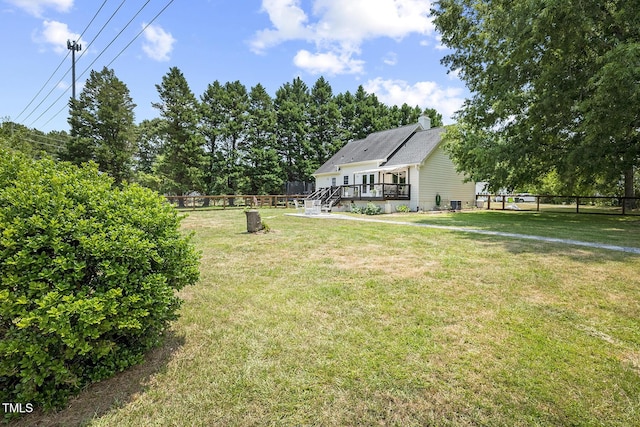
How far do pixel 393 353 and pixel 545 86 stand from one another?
13.8 meters

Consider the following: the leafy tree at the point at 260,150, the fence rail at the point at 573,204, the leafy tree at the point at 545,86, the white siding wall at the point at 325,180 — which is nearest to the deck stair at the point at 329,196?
the white siding wall at the point at 325,180

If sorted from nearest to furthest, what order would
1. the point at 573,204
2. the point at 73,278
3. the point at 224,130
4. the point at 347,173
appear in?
the point at 73,278 < the point at 347,173 < the point at 573,204 < the point at 224,130

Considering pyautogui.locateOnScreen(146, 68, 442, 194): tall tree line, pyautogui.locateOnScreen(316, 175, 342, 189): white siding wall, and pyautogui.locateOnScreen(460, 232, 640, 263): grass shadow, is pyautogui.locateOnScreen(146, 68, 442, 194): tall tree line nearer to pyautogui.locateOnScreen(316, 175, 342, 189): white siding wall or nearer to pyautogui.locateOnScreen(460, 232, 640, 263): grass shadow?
pyautogui.locateOnScreen(316, 175, 342, 189): white siding wall

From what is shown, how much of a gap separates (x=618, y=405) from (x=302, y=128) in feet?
120

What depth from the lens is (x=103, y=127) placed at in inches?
1034

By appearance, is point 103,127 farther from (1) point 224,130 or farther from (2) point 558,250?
(2) point 558,250

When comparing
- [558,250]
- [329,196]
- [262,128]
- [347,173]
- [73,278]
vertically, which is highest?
[262,128]

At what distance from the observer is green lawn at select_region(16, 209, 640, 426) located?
6.64ft

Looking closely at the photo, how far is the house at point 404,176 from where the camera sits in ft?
64.9

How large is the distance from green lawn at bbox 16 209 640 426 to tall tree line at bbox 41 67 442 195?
24.7 meters

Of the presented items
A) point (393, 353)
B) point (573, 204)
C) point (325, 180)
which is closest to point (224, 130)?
point (325, 180)

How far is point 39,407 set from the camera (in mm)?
2088

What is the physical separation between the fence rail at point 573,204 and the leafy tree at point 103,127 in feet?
101

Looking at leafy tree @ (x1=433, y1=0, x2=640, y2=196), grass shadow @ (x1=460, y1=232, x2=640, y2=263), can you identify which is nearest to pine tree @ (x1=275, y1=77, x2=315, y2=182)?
leafy tree @ (x1=433, y1=0, x2=640, y2=196)
